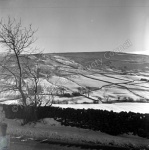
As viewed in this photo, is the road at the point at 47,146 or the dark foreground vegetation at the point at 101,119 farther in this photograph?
the dark foreground vegetation at the point at 101,119

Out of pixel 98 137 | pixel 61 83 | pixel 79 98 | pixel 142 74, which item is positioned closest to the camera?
pixel 98 137

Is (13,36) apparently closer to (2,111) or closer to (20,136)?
(2,111)

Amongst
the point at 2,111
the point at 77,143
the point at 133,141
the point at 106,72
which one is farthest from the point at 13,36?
the point at 106,72

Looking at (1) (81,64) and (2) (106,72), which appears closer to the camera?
(2) (106,72)

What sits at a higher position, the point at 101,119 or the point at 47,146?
the point at 101,119

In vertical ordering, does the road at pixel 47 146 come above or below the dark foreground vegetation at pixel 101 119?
below

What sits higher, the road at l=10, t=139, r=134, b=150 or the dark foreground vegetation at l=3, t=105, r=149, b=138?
the dark foreground vegetation at l=3, t=105, r=149, b=138

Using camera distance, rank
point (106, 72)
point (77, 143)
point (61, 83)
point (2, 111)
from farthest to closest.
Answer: point (106, 72) < point (61, 83) < point (2, 111) < point (77, 143)

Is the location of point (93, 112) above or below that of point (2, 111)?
above
